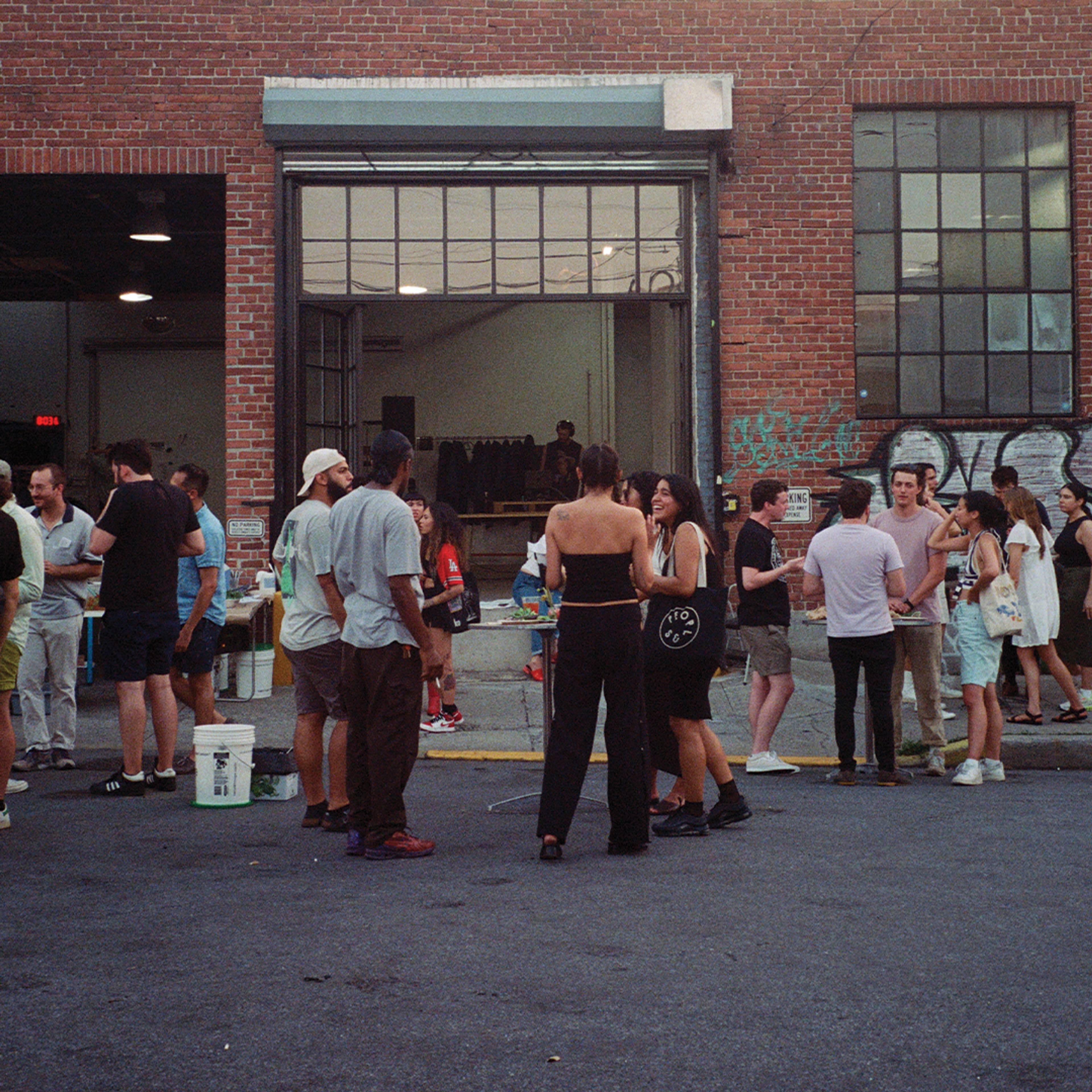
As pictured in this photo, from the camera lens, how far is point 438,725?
1038cm

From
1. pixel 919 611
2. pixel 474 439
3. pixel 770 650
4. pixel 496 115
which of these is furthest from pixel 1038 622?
pixel 474 439

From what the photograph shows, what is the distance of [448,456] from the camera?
22094 mm

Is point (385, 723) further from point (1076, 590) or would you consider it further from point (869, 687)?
point (1076, 590)

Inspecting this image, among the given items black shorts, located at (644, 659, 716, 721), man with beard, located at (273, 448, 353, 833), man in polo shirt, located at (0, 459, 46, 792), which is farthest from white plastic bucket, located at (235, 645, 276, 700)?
black shorts, located at (644, 659, 716, 721)

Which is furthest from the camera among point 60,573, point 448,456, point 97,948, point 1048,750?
point 448,456

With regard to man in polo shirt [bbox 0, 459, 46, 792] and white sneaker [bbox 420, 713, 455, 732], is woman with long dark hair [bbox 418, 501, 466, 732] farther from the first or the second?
man in polo shirt [bbox 0, 459, 46, 792]

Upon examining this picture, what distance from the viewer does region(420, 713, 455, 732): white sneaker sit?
408 inches

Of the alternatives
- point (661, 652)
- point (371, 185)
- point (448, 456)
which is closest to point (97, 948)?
point (661, 652)

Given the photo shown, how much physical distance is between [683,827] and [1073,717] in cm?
475

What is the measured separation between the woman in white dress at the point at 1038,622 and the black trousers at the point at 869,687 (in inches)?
87.9

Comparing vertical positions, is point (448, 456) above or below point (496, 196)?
Result: below

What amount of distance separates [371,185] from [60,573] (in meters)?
5.82

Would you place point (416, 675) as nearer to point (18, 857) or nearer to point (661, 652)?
point (661, 652)

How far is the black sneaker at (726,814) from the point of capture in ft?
23.3
